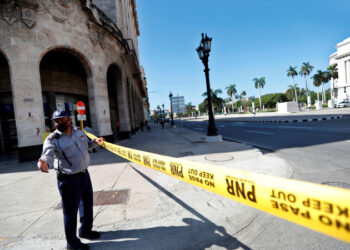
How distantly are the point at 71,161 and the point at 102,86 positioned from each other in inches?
441

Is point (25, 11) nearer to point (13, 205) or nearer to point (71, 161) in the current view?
point (13, 205)

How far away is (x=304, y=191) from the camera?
1181 millimetres

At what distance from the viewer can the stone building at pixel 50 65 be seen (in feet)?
29.4

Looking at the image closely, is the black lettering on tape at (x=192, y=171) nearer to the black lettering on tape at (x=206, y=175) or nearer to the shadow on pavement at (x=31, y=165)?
the black lettering on tape at (x=206, y=175)

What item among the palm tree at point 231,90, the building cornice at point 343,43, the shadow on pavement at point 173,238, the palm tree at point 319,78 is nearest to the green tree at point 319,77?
the palm tree at point 319,78

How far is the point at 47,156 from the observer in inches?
88.1

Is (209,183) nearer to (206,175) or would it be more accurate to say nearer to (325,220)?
(206,175)

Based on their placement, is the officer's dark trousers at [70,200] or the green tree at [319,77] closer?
the officer's dark trousers at [70,200]

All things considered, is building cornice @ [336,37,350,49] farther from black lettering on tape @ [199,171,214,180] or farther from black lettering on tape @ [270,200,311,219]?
black lettering on tape @ [270,200,311,219]

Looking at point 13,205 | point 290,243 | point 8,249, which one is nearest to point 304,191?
point 290,243

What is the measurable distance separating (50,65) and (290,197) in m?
15.4

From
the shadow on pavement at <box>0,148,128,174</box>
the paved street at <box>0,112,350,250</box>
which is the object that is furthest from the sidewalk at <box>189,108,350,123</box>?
the shadow on pavement at <box>0,148,128,174</box>

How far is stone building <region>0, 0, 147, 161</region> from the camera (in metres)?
8.95

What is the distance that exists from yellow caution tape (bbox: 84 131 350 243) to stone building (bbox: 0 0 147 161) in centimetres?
1082
